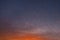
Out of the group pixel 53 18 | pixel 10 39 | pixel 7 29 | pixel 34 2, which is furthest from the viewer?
pixel 10 39

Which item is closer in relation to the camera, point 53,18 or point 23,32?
point 53,18

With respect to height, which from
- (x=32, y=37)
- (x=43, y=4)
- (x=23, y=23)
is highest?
(x=43, y=4)

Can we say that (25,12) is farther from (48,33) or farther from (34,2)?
(48,33)

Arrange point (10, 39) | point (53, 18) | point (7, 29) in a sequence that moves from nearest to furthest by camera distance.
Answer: point (53, 18)
point (7, 29)
point (10, 39)

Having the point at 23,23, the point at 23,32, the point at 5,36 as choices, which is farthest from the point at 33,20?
the point at 5,36

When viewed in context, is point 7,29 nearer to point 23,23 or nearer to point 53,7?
point 23,23

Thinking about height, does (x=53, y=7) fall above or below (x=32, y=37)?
above

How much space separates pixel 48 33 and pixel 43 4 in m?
1.19

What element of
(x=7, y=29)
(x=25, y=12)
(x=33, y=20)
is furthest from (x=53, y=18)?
(x=7, y=29)

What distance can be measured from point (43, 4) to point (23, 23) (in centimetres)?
96

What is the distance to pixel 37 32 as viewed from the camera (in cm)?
459

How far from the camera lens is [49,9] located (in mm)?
4008

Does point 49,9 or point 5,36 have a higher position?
point 49,9

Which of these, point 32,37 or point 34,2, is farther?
point 32,37
